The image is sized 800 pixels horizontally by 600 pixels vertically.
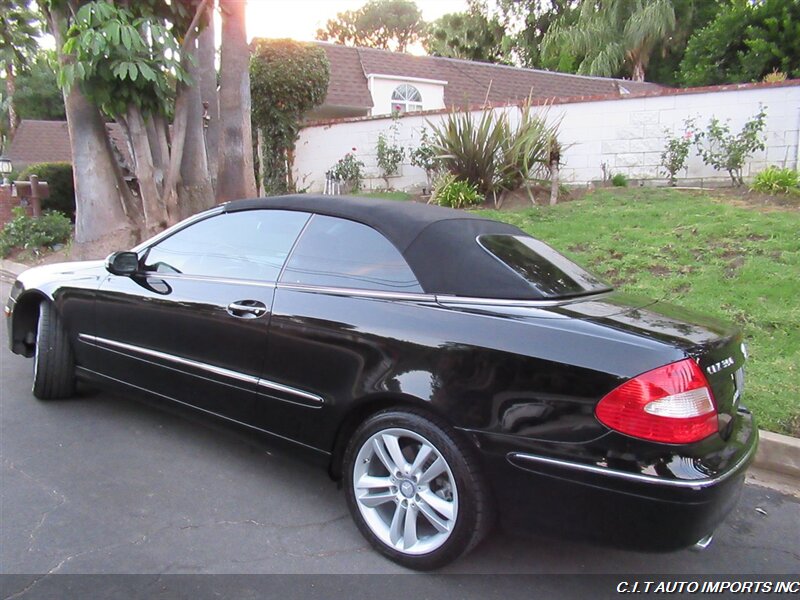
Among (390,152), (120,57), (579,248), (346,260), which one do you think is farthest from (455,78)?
(346,260)

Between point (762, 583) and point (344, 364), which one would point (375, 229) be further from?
point (762, 583)

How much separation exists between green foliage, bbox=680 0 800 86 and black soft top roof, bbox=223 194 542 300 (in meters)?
16.4

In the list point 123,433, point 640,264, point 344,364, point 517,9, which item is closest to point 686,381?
point 344,364

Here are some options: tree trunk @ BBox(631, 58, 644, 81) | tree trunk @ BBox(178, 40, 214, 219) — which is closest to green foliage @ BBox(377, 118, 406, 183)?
tree trunk @ BBox(178, 40, 214, 219)

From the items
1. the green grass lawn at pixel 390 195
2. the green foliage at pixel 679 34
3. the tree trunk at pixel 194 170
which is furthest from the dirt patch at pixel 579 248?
the green foliage at pixel 679 34

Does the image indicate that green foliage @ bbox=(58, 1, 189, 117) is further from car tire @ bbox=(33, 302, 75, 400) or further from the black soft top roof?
the black soft top roof

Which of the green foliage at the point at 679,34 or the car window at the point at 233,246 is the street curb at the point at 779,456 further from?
the green foliage at the point at 679,34

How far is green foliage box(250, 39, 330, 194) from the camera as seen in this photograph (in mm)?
11781

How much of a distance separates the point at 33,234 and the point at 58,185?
14.2ft

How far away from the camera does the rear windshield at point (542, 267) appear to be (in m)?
2.86

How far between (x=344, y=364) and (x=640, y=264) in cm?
463

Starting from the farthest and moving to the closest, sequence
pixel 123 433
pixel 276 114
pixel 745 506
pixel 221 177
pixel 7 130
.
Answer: pixel 7 130 < pixel 276 114 < pixel 221 177 < pixel 123 433 < pixel 745 506

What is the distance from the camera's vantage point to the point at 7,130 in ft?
131

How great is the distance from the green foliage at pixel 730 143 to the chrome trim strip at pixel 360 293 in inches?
299
